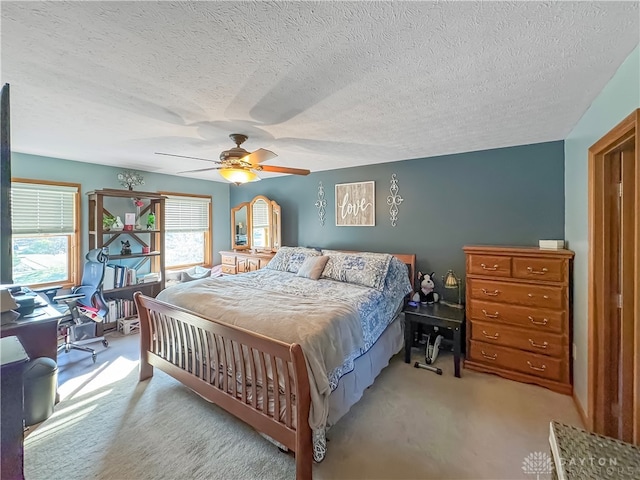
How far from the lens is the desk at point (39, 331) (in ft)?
6.08

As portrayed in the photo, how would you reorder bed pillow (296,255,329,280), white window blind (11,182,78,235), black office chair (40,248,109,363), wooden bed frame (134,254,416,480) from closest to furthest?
wooden bed frame (134,254,416,480) → black office chair (40,248,109,363) → white window blind (11,182,78,235) → bed pillow (296,255,329,280)

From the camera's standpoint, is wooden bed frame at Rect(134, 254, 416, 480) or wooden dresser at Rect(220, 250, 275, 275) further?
wooden dresser at Rect(220, 250, 275, 275)

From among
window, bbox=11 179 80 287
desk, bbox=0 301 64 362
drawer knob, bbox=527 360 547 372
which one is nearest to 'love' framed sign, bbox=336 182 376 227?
drawer knob, bbox=527 360 547 372

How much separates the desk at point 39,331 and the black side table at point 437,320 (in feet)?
9.99

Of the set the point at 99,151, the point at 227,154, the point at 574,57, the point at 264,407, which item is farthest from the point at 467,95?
the point at 99,151

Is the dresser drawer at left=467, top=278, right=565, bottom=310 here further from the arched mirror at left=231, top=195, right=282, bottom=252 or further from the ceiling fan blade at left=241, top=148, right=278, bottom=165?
the arched mirror at left=231, top=195, right=282, bottom=252

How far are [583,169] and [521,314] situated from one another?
1344 mm

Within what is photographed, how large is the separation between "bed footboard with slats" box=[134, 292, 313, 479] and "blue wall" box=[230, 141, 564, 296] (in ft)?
8.26

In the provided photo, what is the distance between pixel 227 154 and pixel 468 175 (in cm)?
268

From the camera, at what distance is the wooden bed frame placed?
1.60m

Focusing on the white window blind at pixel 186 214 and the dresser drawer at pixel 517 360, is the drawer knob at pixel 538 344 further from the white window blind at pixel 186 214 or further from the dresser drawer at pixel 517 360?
the white window blind at pixel 186 214

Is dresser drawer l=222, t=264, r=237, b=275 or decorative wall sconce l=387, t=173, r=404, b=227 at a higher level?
decorative wall sconce l=387, t=173, r=404, b=227

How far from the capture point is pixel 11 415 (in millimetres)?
1118

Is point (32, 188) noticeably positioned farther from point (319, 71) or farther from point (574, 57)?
point (574, 57)
